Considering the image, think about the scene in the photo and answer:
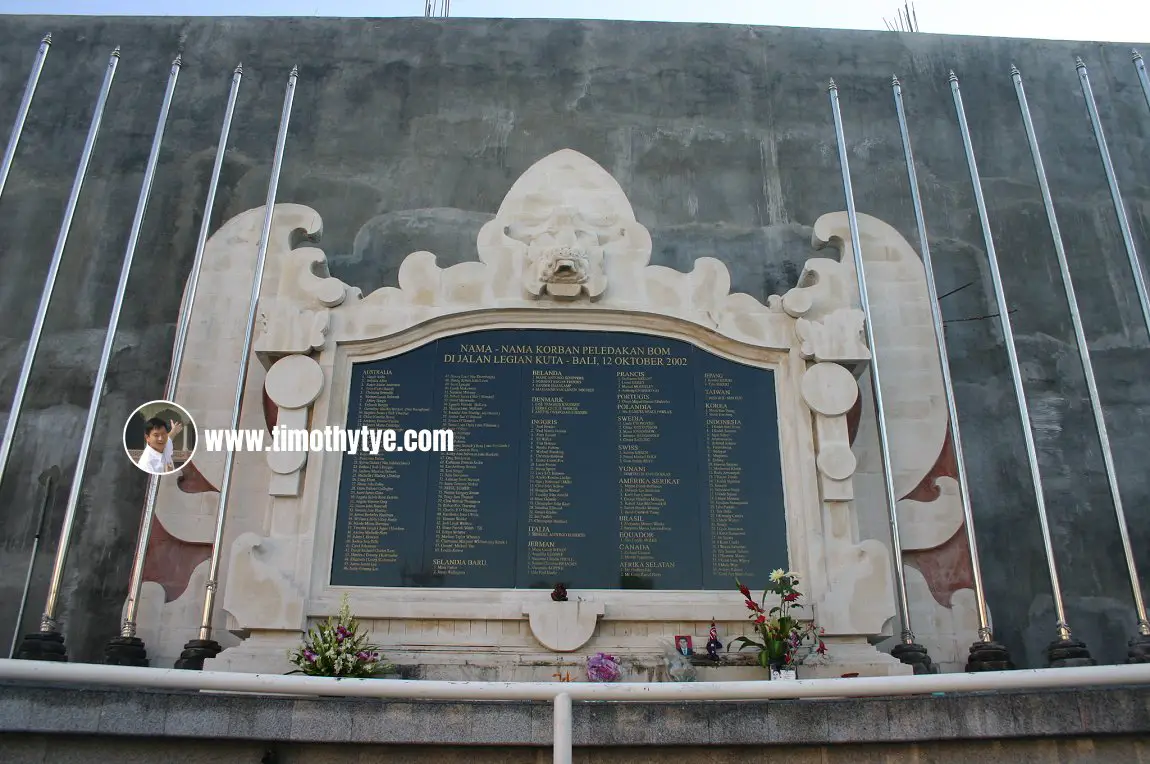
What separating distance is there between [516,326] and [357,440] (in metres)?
1.97

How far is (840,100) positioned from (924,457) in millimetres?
5269

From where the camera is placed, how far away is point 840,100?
13844mm

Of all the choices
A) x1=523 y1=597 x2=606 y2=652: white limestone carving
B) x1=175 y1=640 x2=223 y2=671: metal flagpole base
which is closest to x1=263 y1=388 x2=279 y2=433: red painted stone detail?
x1=175 y1=640 x2=223 y2=671: metal flagpole base

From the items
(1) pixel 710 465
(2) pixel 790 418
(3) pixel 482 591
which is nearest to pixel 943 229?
(2) pixel 790 418

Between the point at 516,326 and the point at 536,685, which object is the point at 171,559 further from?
the point at 536,685

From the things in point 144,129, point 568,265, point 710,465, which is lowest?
point 710,465

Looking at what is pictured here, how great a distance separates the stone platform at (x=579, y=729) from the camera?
691cm

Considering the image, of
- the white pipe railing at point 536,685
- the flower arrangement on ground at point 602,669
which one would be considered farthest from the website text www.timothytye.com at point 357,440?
the white pipe railing at point 536,685

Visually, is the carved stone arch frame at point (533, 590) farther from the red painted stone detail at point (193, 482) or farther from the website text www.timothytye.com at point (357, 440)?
the red painted stone detail at point (193, 482)

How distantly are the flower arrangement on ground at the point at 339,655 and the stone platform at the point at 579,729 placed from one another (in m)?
1.19

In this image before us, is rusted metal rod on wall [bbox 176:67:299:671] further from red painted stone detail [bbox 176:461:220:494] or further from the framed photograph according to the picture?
the framed photograph

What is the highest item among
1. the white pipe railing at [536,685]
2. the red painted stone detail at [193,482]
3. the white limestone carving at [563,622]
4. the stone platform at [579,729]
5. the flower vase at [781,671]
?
the red painted stone detail at [193,482]

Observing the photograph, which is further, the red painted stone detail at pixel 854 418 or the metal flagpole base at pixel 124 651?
the red painted stone detail at pixel 854 418

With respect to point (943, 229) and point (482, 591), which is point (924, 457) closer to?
point (943, 229)
